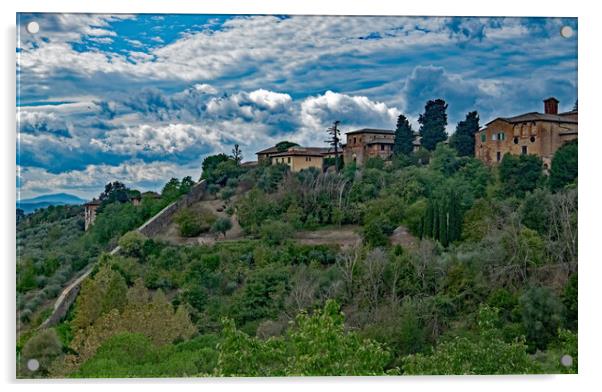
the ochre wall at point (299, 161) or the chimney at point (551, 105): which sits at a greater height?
the chimney at point (551, 105)

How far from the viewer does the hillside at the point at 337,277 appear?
27.5 ft

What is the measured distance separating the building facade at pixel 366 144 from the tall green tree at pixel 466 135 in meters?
0.72

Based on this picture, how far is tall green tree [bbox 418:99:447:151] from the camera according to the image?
9.39 meters

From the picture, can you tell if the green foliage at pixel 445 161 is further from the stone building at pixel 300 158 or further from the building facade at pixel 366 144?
the stone building at pixel 300 158

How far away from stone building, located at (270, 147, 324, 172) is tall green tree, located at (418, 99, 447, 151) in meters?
1.19

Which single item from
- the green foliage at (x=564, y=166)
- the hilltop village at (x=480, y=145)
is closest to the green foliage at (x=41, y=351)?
the hilltop village at (x=480, y=145)

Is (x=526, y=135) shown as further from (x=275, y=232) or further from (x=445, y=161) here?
(x=275, y=232)

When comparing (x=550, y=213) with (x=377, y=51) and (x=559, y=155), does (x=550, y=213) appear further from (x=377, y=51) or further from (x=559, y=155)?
(x=377, y=51)

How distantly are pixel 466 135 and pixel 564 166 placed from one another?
3.70ft

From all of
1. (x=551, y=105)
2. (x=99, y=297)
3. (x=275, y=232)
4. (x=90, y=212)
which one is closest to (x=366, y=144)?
(x=275, y=232)

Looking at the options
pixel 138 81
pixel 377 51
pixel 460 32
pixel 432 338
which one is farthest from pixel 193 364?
pixel 460 32

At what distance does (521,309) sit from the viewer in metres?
8.73

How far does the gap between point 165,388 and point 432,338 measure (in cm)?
279

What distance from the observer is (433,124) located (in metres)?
9.47
